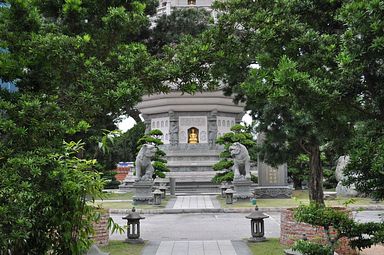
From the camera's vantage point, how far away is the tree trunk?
9.73m

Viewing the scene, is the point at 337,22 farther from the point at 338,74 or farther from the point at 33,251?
the point at 33,251

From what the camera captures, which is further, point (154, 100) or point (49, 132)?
point (154, 100)

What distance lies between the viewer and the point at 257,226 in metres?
10.1

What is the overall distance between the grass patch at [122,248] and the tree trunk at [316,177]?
376 centimetres

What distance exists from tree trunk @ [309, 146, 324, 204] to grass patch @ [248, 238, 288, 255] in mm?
1226

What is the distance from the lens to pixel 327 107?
5.07 m

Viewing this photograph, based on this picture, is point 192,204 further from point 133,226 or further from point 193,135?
point 193,135

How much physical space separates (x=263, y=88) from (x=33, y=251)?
10.8 feet

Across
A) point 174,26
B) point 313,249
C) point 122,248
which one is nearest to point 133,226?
point 122,248

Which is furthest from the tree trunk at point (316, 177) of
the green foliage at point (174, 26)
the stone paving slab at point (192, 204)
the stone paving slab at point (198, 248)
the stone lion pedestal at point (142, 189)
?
the green foliage at point (174, 26)

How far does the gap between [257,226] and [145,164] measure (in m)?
10.5

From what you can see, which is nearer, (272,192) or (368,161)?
(368,161)

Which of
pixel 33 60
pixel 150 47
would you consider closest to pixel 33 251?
pixel 33 60

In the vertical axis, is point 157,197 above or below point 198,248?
above
